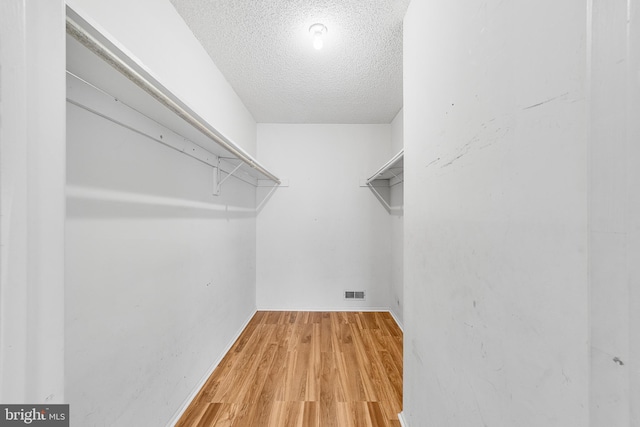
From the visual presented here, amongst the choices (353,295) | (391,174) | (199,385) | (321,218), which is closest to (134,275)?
(199,385)

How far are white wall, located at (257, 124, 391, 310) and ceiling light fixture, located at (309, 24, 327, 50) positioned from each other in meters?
1.53

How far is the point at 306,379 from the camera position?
1.73 metres

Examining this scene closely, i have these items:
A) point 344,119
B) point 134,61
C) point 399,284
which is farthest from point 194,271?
point 344,119

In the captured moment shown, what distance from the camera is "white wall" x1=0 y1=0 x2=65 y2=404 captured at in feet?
1.18

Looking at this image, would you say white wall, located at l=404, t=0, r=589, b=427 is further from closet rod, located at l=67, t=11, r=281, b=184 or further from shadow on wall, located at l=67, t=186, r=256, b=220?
shadow on wall, located at l=67, t=186, r=256, b=220

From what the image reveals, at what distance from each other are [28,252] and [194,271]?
128cm

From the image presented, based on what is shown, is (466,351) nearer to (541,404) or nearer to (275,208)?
(541,404)

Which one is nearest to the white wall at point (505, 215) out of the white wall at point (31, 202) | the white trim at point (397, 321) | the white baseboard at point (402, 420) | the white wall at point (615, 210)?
the white wall at point (615, 210)

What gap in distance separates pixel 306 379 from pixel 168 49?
2162 mm
